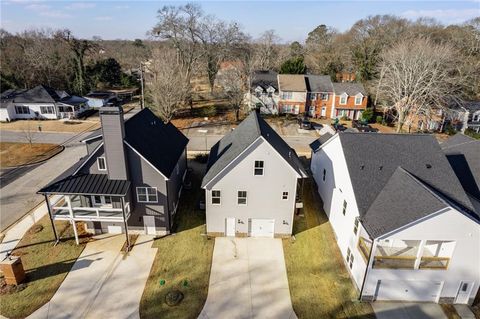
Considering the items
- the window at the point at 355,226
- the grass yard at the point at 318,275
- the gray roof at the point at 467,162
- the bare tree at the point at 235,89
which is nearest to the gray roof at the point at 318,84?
the bare tree at the point at 235,89

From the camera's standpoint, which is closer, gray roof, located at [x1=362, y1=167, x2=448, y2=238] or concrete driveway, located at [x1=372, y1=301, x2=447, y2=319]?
gray roof, located at [x1=362, y1=167, x2=448, y2=238]

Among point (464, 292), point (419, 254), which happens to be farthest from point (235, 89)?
point (464, 292)

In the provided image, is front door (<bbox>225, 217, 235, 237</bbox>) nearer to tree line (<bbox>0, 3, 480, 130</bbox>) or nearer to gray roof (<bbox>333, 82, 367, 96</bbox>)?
tree line (<bbox>0, 3, 480, 130</bbox>)

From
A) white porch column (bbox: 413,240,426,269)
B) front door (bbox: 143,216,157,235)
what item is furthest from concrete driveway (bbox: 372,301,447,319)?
front door (bbox: 143,216,157,235)

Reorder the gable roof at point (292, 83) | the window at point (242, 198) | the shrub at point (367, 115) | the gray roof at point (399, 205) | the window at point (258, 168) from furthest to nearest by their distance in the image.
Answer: the gable roof at point (292, 83)
the shrub at point (367, 115)
the window at point (242, 198)
the window at point (258, 168)
the gray roof at point (399, 205)

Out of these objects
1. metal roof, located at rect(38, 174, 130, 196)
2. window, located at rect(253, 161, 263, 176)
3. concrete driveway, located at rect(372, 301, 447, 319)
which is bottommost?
concrete driveway, located at rect(372, 301, 447, 319)

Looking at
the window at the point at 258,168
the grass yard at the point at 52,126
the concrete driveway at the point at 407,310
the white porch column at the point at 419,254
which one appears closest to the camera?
the white porch column at the point at 419,254

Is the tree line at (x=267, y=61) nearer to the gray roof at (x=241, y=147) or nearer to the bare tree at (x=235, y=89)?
the bare tree at (x=235, y=89)
